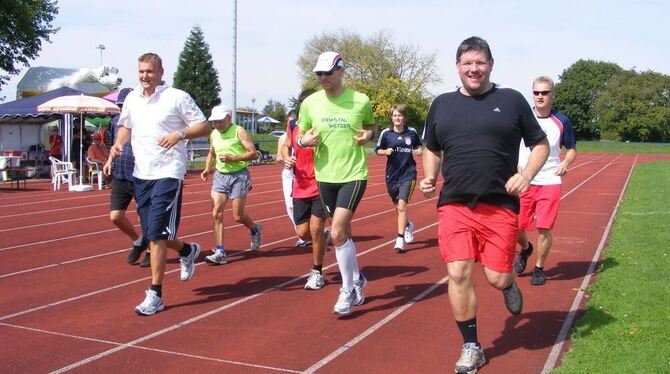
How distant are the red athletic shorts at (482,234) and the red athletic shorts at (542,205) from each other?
276 centimetres

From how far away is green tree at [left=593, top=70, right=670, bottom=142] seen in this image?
89.7 metres

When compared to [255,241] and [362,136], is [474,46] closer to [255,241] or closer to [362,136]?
[362,136]

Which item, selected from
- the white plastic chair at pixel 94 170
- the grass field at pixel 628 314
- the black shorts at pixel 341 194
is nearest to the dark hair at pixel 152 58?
the black shorts at pixel 341 194

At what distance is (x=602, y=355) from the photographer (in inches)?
197

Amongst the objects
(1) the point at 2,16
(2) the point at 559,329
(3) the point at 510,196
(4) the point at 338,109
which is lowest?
(2) the point at 559,329

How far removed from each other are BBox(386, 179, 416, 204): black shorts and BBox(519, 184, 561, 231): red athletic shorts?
86.7 inches

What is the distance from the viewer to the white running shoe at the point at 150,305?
6.09 meters

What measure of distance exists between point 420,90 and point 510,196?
65.2 meters

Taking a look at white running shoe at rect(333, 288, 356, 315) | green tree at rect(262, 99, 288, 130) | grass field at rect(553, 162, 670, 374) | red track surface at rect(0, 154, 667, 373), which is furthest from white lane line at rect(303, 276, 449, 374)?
green tree at rect(262, 99, 288, 130)

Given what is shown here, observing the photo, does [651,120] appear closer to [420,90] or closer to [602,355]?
[420,90]

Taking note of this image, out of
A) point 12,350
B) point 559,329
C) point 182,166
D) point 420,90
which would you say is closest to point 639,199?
point 559,329

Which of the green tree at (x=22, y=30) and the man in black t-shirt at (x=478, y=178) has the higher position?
the green tree at (x=22, y=30)

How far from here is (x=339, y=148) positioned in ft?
20.7

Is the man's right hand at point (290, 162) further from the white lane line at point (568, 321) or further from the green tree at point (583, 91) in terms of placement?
the green tree at point (583, 91)
